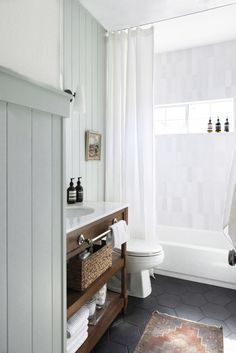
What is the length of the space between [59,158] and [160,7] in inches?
77.9

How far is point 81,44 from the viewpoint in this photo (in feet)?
7.77

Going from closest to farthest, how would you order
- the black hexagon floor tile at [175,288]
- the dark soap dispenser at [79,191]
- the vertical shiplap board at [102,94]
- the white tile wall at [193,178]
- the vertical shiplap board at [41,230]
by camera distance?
the vertical shiplap board at [41,230]
the dark soap dispenser at [79,191]
the black hexagon floor tile at [175,288]
the vertical shiplap board at [102,94]
the white tile wall at [193,178]

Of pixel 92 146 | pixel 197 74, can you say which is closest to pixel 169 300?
pixel 92 146

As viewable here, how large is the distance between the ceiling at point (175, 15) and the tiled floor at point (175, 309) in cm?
265

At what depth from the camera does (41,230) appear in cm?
98

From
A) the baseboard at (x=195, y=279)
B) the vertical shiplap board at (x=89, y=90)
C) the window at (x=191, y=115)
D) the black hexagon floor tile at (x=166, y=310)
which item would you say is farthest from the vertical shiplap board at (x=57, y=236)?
the window at (x=191, y=115)

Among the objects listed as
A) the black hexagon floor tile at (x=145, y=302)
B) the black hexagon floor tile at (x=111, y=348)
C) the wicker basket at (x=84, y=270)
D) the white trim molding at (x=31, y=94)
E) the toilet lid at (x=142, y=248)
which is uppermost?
the white trim molding at (x=31, y=94)

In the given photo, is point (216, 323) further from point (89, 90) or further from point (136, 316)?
point (89, 90)

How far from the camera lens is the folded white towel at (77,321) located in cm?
143

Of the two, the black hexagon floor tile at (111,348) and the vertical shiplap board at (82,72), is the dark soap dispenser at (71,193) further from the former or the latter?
the black hexagon floor tile at (111,348)

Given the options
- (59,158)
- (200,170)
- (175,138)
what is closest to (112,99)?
(175,138)

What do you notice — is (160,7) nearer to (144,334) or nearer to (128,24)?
(128,24)

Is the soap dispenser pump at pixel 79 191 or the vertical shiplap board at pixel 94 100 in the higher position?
the vertical shiplap board at pixel 94 100

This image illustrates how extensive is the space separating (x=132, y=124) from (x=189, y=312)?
1831 millimetres
